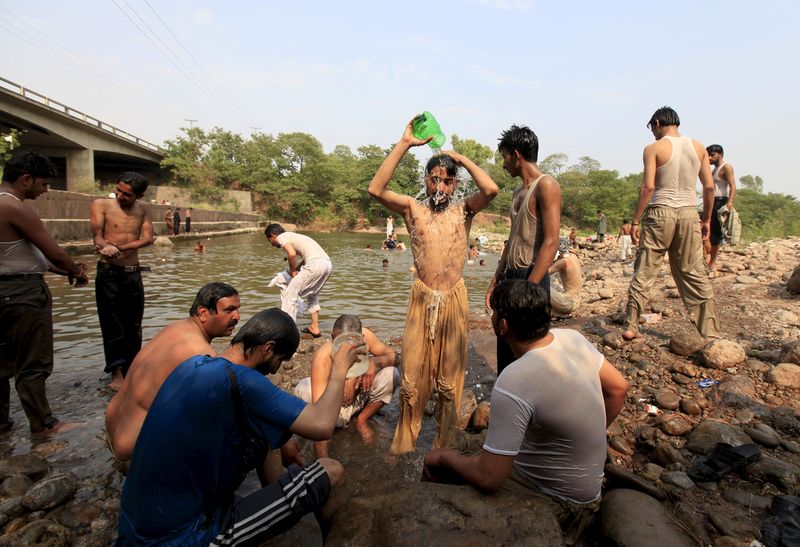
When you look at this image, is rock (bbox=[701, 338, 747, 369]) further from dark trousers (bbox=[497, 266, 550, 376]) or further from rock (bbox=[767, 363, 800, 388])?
dark trousers (bbox=[497, 266, 550, 376])

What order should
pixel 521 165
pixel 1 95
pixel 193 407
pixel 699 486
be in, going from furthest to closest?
pixel 1 95 → pixel 521 165 → pixel 699 486 → pixel 193 407

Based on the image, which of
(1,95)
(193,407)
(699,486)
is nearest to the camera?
(193,407)

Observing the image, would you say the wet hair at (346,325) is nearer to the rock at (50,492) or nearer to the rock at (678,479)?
the rock at (50,492)

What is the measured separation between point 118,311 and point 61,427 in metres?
1.20

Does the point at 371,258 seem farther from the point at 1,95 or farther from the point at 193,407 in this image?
the point at 1,95

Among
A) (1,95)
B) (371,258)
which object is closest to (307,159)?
(1,95)

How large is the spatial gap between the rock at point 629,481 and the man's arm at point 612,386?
30 cm

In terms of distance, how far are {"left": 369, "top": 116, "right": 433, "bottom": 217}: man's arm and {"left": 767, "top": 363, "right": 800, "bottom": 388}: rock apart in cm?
337

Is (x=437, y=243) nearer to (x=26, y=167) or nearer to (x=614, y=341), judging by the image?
(x=614, y=341)

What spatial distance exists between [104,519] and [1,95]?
104 ft

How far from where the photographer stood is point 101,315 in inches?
173

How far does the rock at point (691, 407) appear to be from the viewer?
3357 mm

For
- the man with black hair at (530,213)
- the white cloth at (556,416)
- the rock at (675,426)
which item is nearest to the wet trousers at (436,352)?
the man with black hair at (530,213)

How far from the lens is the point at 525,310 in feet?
6.27
